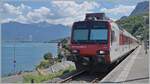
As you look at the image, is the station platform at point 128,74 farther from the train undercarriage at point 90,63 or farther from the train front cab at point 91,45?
the train front cab at point 91,45

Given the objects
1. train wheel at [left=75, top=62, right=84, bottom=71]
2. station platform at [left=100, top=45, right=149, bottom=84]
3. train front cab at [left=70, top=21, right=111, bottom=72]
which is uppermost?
train front cab at [left=70, top=21, right=111, bottom=72]

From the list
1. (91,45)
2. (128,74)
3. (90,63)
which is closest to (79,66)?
(90,63)

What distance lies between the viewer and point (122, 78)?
691 inches

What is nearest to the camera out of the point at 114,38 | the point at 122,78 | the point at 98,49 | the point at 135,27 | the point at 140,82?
the point at 140,82

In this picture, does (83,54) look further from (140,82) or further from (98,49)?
(140,82)

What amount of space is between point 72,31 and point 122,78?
5.53 m

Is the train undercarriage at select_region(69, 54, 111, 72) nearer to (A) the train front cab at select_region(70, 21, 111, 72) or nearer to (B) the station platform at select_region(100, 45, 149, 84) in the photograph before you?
(A) the train front cab at select_region(70, 21, 111, 72)

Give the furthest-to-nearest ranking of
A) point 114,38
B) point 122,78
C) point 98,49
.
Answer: point 114,38, point 98,49, point 122,78

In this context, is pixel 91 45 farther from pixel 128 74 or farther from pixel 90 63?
pixel 128 74

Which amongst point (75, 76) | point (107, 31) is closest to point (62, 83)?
point (75, 76)

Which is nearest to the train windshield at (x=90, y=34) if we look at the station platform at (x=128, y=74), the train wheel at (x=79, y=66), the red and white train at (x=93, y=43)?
the red and white train at (x=93, y=43)

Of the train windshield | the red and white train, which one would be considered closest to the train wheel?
the red and white train

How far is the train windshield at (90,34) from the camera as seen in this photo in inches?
857

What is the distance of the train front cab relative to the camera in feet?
69.8
